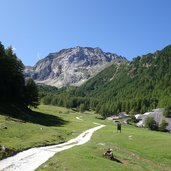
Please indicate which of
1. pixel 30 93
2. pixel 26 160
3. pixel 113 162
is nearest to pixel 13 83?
pixel 30 93

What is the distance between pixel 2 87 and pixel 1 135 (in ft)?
164

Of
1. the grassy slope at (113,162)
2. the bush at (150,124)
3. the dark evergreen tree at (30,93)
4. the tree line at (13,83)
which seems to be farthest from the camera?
the bush at (150,124)

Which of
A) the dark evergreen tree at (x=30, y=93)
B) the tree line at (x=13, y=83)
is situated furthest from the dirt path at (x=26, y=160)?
the dark evergreen tree at (x=30, y=93)

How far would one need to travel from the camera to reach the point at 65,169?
30797mm

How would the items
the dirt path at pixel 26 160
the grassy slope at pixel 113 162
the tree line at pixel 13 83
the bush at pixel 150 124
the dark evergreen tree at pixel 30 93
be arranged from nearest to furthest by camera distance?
the dirt path at pixel 26 160, the grassy slope at pixel 113 162, the tree line at pixel 13 83, the dark evergreen tree at pixel 30 93, the bush at pixel 150 124

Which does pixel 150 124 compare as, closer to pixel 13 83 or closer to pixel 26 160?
pixel 13 83

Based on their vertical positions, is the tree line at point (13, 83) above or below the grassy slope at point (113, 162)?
above

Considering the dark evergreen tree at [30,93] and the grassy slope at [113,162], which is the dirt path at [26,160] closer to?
the grassy slope at [113,162]

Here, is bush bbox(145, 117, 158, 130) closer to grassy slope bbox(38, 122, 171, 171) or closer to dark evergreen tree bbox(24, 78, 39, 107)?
dark evergreen tree bbox(24, 78, 39, 107)

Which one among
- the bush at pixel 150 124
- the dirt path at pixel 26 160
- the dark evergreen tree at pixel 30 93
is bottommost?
the dirt path at pixel 26 160

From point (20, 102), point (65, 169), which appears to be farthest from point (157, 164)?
point (20, 102)

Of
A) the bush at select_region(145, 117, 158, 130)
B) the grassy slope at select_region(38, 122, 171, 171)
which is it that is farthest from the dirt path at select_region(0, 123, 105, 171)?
the bush at select_region(145, 117, 158, 130)

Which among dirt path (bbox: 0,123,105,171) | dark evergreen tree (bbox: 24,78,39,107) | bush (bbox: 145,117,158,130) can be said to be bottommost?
dirt path (bbox: 0,123,105,171)

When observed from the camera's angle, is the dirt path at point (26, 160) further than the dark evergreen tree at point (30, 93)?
No
